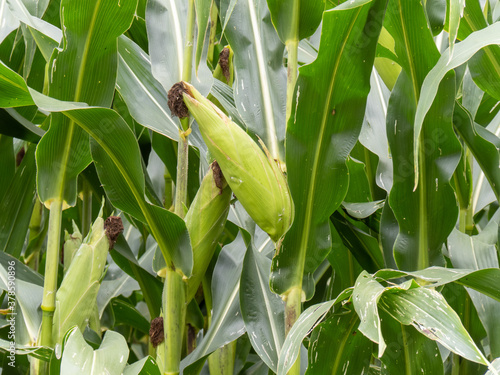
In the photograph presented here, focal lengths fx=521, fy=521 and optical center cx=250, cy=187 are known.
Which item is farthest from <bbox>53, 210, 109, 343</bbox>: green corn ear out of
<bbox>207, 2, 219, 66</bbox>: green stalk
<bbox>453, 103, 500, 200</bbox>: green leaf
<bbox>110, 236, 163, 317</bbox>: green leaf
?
<bbox>453, 103, 500, 200</bbox>: green leaf

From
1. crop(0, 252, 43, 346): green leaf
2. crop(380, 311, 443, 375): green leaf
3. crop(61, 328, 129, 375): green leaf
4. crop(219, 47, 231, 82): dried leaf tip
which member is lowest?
crop(380, 311, 443, 375): green leaf

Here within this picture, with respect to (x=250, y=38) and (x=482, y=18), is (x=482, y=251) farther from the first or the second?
(x=250, y=38)

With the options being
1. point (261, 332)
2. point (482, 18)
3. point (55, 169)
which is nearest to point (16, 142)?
point (55, 169)

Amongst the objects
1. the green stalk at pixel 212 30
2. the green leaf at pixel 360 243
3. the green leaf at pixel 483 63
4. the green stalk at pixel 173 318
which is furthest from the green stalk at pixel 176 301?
the green leaf at pixel 483 63

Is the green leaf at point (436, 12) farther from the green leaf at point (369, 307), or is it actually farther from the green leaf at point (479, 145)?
the green leaf at point (369, 307)

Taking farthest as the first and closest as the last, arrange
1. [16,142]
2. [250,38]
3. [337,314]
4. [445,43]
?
[16,142], [445,43], [250,38], [337,314]

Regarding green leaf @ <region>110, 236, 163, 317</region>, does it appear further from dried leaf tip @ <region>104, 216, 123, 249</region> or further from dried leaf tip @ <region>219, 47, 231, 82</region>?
dried leaf tip @ <region>219, 47, 231, 82</region>

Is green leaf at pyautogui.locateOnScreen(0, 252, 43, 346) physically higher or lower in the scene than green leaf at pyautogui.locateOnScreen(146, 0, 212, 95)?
lower

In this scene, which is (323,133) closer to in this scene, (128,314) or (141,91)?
(141,91)
